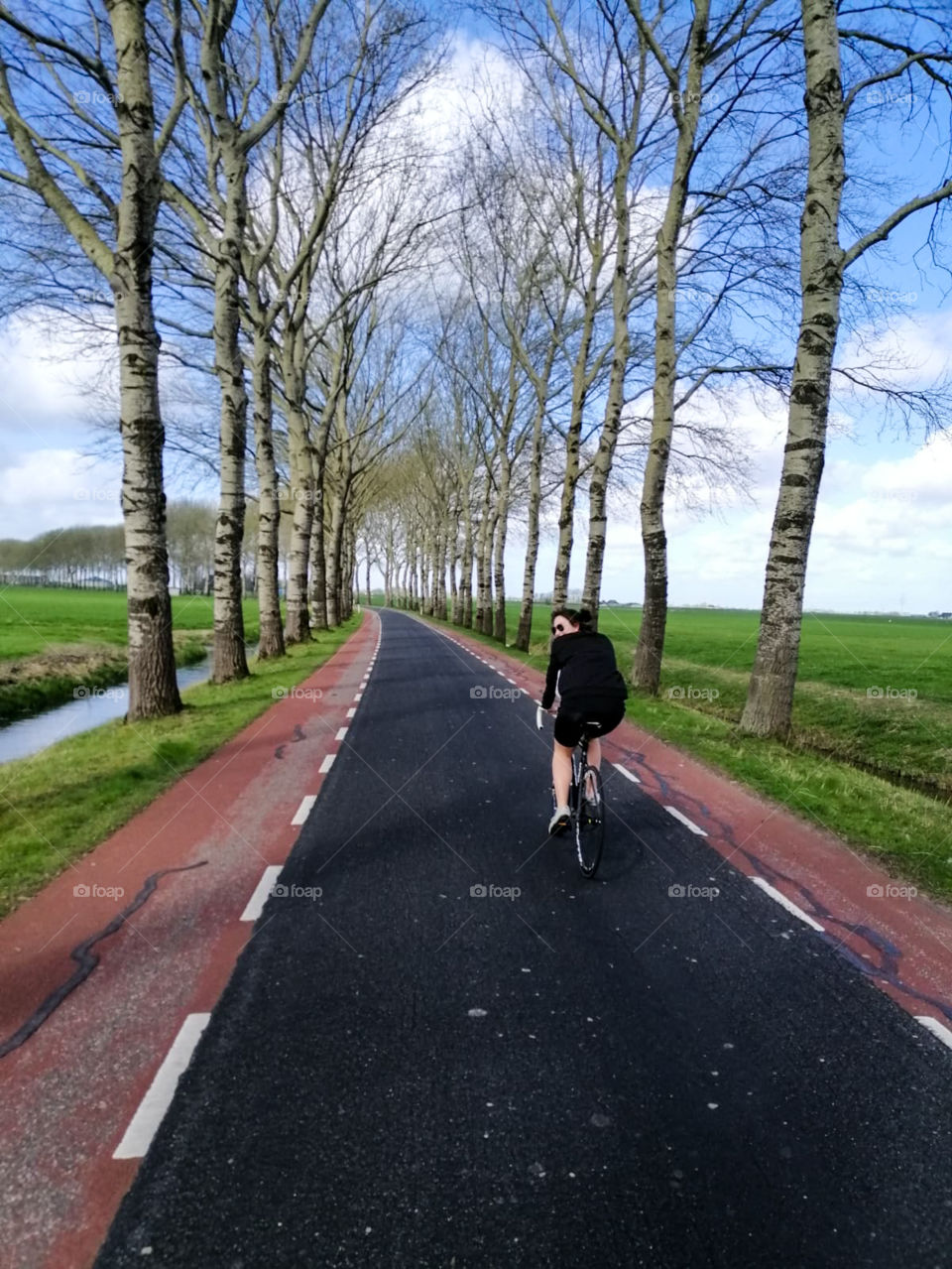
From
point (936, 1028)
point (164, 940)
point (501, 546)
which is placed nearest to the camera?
point (936, 1028)

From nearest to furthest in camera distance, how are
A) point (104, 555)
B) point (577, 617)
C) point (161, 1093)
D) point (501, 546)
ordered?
point (161, 1093)
point (577, 617)
point (501, 546)
point (104, 555)

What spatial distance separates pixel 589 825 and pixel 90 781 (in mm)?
5693

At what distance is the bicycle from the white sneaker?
0.26 ft

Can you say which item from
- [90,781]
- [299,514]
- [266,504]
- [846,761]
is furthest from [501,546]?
[90,781]

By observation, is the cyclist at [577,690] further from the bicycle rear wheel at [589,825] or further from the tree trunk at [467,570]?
the tree trunk at [467,570]

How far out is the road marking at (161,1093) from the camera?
2912 millimetres

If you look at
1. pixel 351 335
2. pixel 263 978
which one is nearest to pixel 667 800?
pixel 263 978

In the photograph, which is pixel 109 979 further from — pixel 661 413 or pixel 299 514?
pixel 299 514

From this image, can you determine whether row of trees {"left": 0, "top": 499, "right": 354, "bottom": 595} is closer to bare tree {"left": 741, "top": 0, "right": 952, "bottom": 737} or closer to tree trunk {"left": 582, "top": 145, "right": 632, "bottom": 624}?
tree trunk {"left": 582, "top": 145, "right": 632, "bottom": 624}

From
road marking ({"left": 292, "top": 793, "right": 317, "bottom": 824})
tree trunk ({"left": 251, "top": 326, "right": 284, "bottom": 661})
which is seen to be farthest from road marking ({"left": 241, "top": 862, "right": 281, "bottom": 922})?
tree trunk ({"left": 251, "top": 326, "right": 284, "bottom": 661})

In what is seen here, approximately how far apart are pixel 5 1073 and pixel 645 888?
4.16 meters

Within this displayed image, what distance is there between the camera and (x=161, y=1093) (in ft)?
10.5

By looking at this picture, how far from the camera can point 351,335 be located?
26844 millimetres

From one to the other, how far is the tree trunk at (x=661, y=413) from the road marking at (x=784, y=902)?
377 inches
